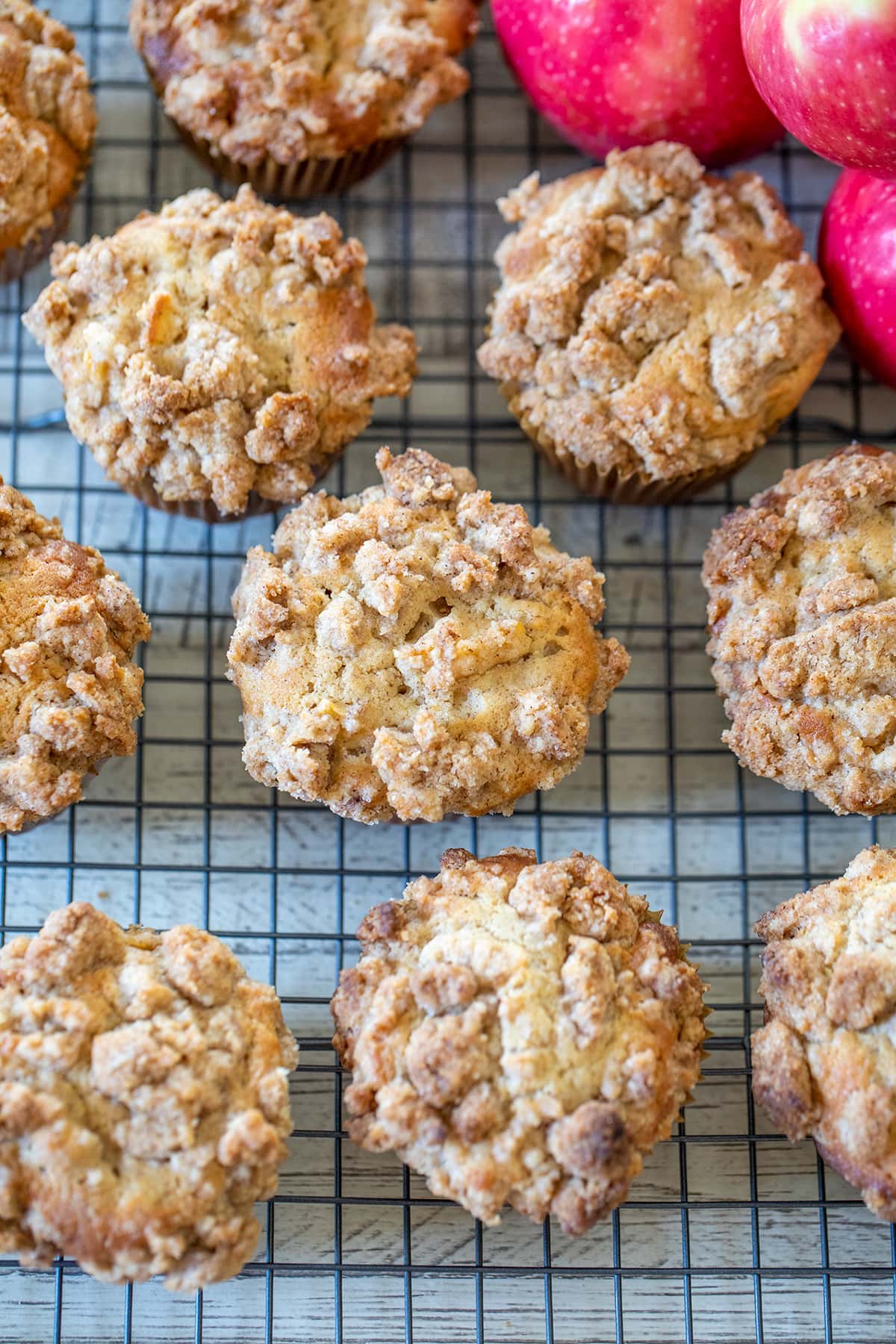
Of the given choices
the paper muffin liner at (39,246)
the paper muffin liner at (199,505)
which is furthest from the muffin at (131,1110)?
the paper muffin liner at (39,246)

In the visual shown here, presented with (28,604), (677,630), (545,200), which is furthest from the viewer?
(677,630)

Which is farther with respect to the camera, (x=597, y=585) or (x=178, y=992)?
(x=597, y=585)

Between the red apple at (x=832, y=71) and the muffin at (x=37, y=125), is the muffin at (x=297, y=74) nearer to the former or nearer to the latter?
the muffin at (x=37, y=125)

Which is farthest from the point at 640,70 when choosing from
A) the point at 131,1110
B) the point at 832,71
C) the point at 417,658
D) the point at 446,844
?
the point at 131,1110

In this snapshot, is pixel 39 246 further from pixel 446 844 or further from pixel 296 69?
pixel 446 844

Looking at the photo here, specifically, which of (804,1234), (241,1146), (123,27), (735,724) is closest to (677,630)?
(735,724)

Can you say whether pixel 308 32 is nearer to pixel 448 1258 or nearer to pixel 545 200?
pixel 545 200

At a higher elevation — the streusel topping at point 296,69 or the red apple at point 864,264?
the streusel topping at point 296,69
